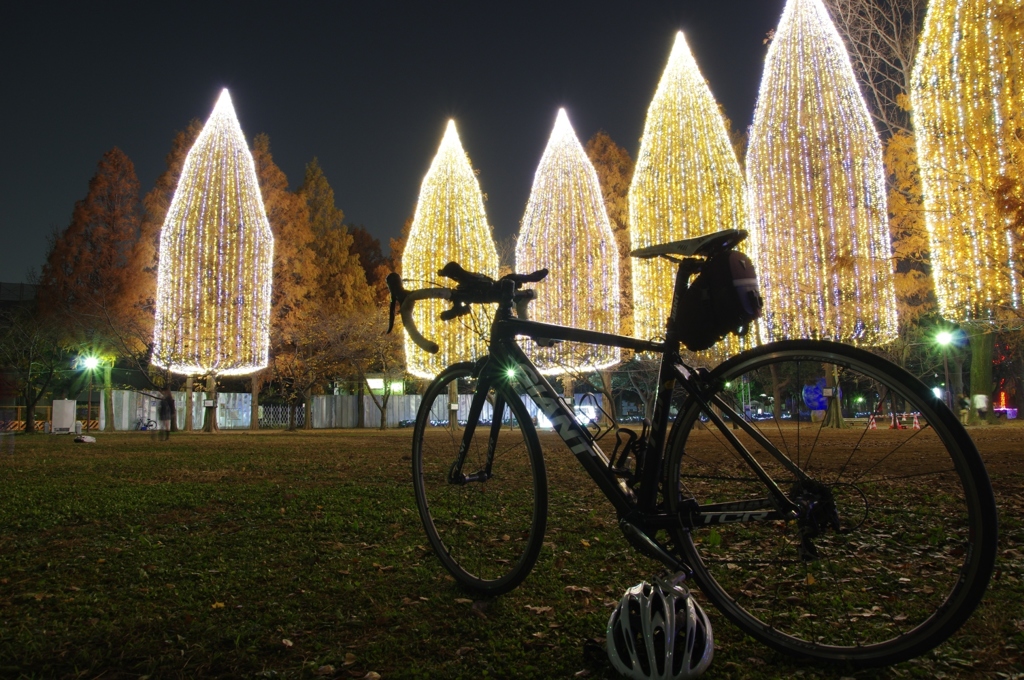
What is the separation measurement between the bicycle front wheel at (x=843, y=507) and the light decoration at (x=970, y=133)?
933 centimetres

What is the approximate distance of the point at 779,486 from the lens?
1939mm

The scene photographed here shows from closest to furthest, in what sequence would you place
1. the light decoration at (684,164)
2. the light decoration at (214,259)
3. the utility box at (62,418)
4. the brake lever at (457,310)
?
the brake lever at (457,310), the light decoration at (684,164), the light decoration at (214,259), the utility box at (62,418)

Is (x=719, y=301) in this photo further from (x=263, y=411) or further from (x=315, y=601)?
(x=263, y=411)

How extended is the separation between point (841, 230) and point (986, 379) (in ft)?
31.2

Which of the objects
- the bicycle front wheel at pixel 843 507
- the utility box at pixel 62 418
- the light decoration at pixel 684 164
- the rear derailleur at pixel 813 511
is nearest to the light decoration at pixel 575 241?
the light decoration at pixel 684 164

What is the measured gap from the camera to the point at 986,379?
21.3m

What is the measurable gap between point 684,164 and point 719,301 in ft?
55.1

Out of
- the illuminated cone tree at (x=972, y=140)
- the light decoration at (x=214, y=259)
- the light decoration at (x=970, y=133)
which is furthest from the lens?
the light decoration at (x=214, y=259)

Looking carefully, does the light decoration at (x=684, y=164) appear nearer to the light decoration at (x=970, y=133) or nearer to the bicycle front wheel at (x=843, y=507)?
the light decoration at (x=970, y=133)

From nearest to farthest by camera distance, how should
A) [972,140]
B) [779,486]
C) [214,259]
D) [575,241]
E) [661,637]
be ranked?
[661,637] < [779,486] < [972,140] < [575,241] < [214,259]

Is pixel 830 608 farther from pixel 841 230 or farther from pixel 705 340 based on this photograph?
pixel 841 230

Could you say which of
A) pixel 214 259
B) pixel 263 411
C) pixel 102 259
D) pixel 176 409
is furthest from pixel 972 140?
pixel 263 411

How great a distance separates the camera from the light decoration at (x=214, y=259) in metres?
21.1

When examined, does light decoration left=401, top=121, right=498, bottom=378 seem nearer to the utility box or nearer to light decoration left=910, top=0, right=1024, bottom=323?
light decoration left=910, top=0, right=1024, bottom=323
